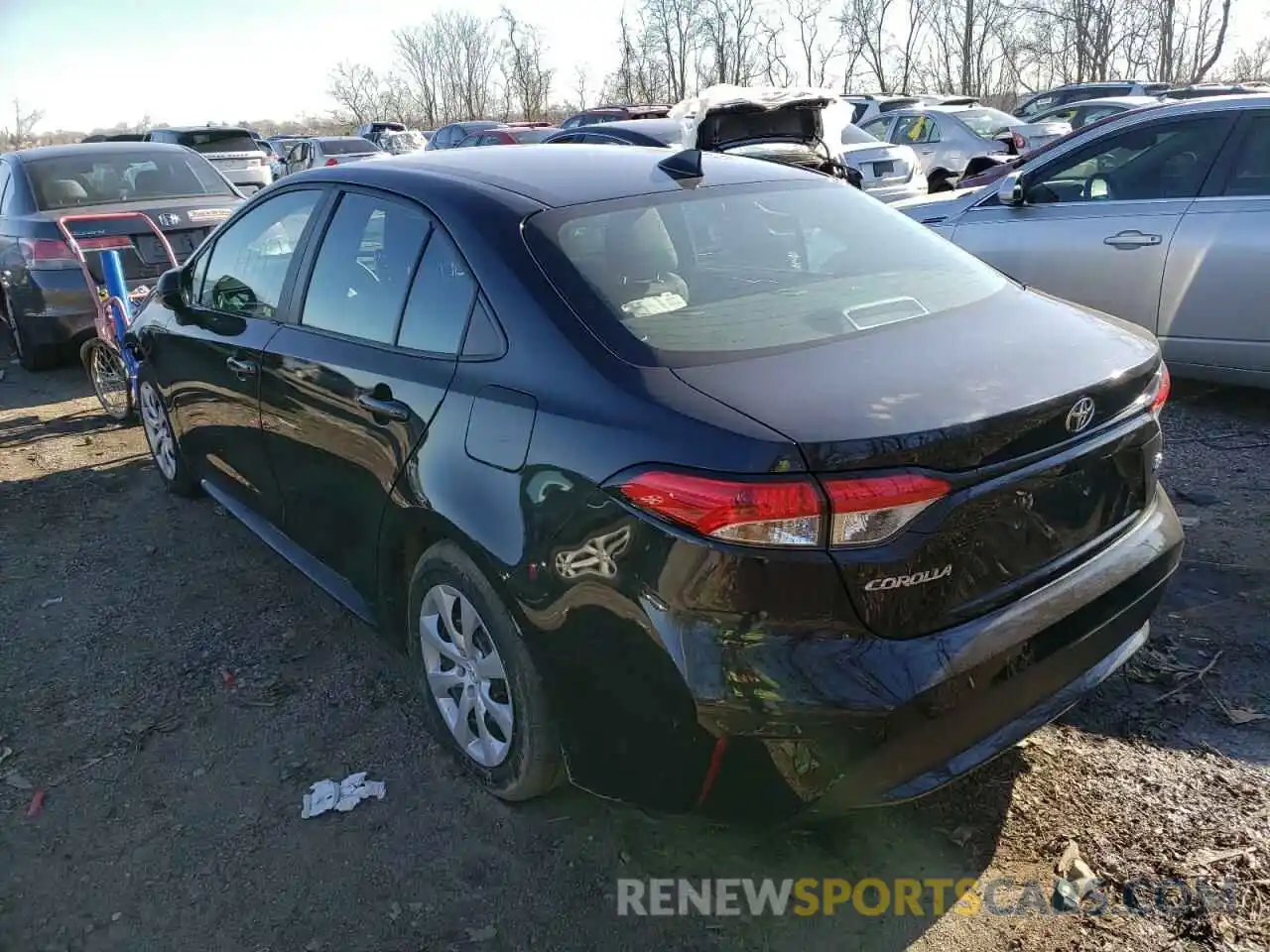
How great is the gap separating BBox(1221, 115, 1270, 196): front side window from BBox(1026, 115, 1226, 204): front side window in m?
0.14

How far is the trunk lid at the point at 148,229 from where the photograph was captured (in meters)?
7.16

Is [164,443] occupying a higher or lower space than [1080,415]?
lower

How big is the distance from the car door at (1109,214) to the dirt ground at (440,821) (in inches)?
81.5

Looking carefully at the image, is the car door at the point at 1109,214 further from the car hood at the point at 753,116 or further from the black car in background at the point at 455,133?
the black car in background at the point at 455,133

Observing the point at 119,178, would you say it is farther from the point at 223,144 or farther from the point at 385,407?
the point at 223,144

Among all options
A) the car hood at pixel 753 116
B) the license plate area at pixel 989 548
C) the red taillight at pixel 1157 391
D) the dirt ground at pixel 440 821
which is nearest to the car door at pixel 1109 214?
the dirt ground at pixel 440 821

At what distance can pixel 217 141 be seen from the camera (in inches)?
637

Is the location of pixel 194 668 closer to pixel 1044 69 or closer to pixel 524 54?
pixel 1044 69

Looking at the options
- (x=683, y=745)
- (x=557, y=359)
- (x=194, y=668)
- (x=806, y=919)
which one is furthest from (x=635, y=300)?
(x=194, y=668)

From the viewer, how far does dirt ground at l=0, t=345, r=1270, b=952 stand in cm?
236

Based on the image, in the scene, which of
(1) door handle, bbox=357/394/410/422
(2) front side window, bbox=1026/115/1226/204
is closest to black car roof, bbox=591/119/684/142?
(2) front side window, bbox=1026/115/1226/204

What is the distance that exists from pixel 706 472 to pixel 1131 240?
452cm

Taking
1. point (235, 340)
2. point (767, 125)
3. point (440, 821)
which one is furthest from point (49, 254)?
point (440, 821)

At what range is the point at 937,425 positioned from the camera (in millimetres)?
2020
